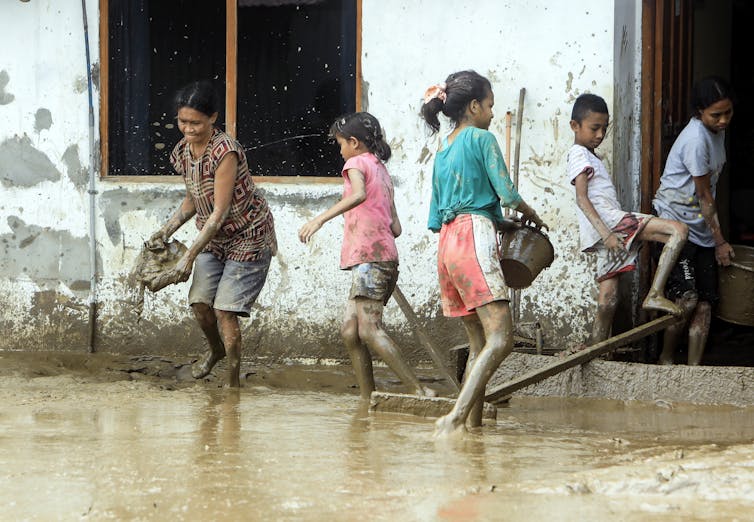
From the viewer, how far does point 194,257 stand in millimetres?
5676

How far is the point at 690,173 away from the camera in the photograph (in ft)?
20.4

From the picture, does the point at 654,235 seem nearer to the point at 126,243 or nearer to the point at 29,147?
the point at 126,243

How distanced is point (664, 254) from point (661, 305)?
0.41 metres

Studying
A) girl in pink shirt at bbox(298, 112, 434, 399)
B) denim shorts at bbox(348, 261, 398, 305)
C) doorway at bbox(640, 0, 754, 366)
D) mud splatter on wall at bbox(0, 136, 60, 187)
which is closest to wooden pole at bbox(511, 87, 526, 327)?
doorway at bbox(640, 0, 754, 366)

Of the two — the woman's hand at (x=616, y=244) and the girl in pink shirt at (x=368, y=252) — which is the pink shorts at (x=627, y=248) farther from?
the girl in pink shirt at (x=368, y=252)

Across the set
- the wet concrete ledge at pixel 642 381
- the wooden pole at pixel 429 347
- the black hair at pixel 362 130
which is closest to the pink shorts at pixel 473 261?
the wooden pole at pixel 429 347

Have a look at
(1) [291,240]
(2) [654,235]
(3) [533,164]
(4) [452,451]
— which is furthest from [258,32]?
(4) [452,451]

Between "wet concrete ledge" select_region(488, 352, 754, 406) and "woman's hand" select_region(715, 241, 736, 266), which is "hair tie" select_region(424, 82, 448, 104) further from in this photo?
"woman's hand" select_region(715, 241, 736, 266)

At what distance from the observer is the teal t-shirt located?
176 inches

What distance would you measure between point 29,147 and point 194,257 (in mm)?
2301

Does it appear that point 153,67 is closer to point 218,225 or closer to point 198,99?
point 198,99

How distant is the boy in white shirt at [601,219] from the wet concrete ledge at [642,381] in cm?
47

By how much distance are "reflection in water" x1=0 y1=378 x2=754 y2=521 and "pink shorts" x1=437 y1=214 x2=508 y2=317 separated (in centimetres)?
57

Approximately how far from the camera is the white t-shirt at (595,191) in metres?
6.18
